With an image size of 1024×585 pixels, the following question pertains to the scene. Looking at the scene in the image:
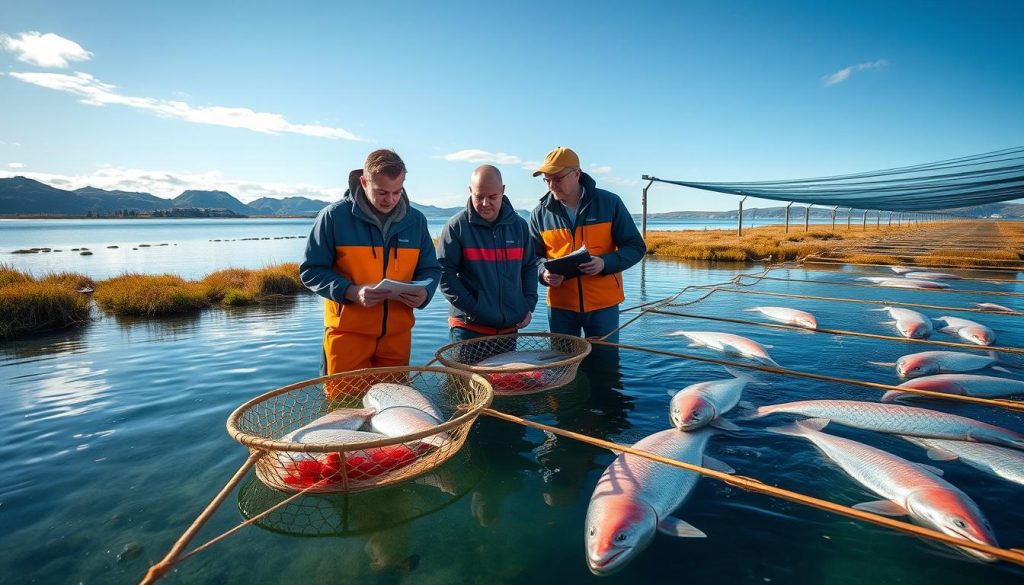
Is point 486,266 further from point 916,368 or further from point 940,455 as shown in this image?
point 916,368

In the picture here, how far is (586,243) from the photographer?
4418mm

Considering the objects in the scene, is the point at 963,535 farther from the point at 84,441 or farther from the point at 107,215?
the point at 107,215

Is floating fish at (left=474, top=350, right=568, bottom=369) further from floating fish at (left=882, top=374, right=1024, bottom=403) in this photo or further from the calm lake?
floating fish at (left=882, top=374, right=1024, bottom=403)

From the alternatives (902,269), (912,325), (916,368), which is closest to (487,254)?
(916,368)

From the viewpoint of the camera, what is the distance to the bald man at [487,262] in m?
4.02

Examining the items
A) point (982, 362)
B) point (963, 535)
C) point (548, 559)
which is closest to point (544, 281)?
point (548, 559)

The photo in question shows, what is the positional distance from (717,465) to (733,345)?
339cm

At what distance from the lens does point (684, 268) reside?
1767cm

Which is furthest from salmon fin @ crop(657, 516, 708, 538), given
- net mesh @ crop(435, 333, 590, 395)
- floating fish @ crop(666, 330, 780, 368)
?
floating fish @ crop(666, 330, 780, 368)

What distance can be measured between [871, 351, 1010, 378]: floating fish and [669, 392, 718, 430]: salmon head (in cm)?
283

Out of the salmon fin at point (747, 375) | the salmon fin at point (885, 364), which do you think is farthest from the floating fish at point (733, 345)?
the salmon fin at point (885, 364)

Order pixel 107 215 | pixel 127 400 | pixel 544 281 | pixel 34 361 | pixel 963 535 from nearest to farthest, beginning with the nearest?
pixel 963 535 → pixel 544 281 → pixel 127 400 → pixel 34 361 → pixel 107 215

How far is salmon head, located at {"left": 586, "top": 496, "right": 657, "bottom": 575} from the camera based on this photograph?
7.43ft

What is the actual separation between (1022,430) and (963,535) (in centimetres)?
220
